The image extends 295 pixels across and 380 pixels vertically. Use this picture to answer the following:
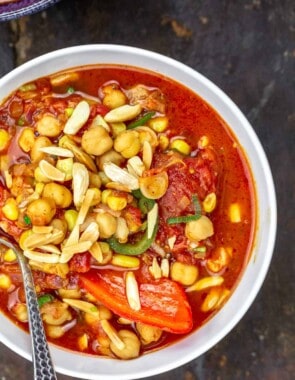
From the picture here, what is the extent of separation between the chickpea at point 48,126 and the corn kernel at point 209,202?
402 mm

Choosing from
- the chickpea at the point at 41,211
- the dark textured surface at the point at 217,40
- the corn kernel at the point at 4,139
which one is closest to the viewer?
the chickpea at the point at 41,211

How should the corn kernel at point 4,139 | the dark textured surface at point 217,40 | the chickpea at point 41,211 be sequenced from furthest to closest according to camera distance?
the dark textured surface at point 217,40 → the corn kernel at point 4,139 → the chickpea at point 41,211

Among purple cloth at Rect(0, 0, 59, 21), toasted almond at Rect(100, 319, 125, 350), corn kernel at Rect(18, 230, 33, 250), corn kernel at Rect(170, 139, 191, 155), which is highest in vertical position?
purple cloth at Rect(0, 0, 59, 21)

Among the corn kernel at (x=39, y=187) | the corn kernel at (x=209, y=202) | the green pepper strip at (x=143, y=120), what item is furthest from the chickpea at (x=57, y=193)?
the corn kernel at (x=209, y=202)

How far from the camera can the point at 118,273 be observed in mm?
1771

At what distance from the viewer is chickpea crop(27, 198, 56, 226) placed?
1656mm

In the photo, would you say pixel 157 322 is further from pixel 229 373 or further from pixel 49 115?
pixel 49 115

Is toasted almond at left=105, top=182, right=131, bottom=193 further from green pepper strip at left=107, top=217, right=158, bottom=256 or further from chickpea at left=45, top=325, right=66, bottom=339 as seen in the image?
chickpea at left=45, top=325, right=66, bottom=339

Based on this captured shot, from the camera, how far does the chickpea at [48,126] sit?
5.67 feet

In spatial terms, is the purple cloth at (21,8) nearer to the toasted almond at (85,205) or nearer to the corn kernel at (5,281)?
the toasted almond at (85,205)

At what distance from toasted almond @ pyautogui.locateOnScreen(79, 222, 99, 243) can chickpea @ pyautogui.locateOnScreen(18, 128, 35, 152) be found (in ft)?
0.85

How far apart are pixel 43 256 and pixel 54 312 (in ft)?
0.57

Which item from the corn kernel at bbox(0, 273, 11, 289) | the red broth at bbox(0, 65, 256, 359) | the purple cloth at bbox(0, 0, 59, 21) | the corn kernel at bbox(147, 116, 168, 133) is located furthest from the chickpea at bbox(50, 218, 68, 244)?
the purple cloth at bbox(0, 0, 59, 21)

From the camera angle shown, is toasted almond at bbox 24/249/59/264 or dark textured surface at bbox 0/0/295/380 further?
dark textured surface at bbox 0/0/295/380
